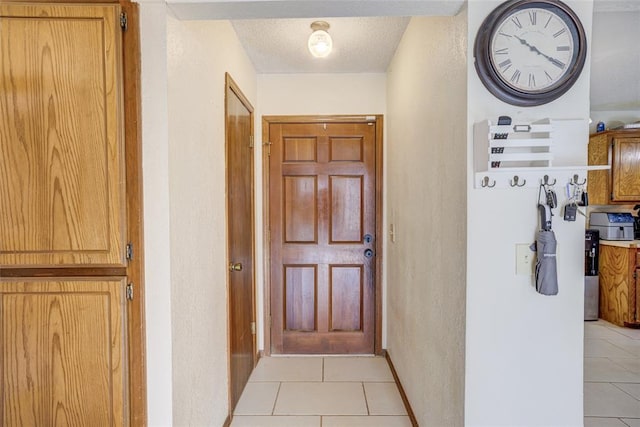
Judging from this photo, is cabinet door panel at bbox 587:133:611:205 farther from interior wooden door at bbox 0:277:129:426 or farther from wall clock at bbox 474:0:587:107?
interior wooden door at bbox 0:277:129:426

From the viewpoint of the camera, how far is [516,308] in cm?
141

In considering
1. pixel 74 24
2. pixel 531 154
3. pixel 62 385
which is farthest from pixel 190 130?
pixel 531 154

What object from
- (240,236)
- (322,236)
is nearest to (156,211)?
(240,236)

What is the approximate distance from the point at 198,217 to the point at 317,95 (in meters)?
1.91

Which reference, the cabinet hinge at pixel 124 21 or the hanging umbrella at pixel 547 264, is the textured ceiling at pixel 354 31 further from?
the hanging umbrella at pixel 547 264

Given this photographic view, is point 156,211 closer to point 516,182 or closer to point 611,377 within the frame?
point 516,182

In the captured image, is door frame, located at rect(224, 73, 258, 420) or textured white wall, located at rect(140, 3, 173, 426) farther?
door frame, located at rect(224, 73, 258, 420)

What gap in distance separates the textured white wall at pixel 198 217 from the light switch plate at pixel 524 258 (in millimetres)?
1339

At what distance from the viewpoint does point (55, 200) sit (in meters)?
1.37

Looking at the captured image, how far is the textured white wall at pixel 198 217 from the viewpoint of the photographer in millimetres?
1532

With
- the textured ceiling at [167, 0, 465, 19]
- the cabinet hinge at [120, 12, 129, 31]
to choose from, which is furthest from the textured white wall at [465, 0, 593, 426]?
the cabinet hinge at [120, 12, 129, 31]

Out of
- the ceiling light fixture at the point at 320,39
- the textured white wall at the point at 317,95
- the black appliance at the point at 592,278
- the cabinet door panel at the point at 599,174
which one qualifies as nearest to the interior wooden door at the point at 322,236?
the textured white wall at the point at 317,95

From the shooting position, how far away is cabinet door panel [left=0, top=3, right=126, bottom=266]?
1.34 m

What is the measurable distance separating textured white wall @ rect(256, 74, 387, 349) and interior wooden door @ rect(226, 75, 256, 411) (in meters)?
0.30
